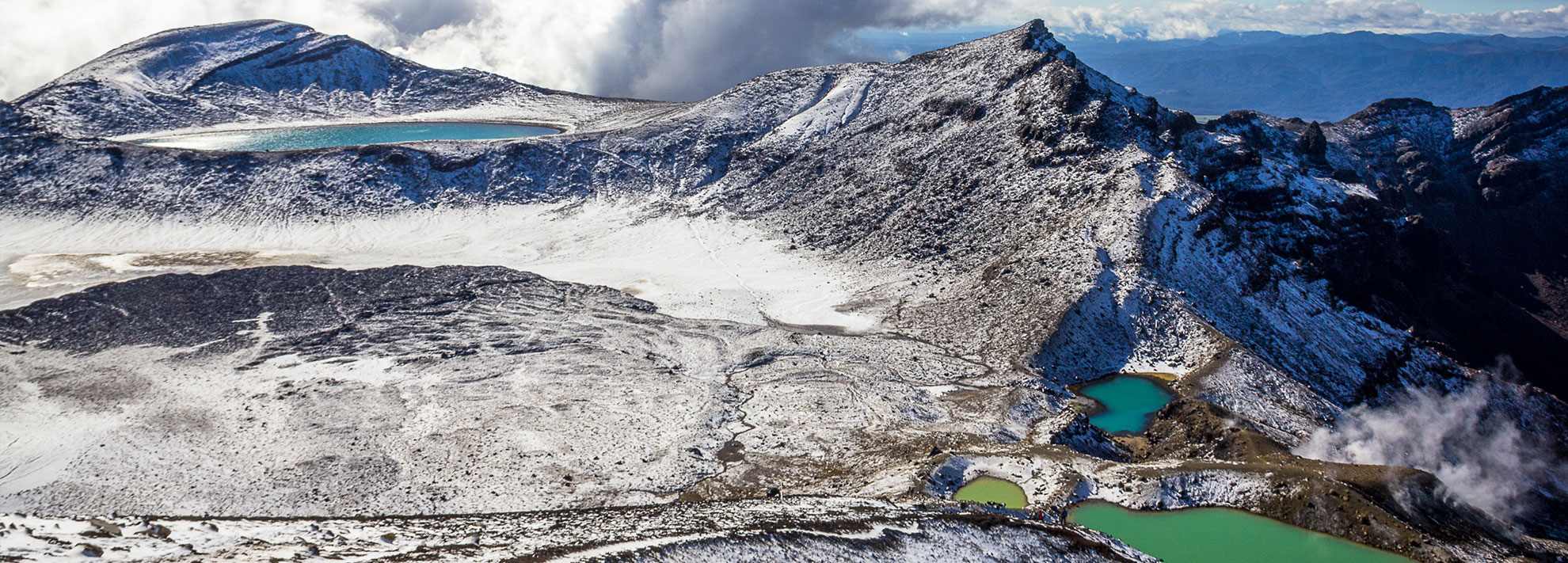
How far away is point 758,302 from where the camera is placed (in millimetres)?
63031

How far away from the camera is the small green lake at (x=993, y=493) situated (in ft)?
116

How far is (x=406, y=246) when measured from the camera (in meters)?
74.6

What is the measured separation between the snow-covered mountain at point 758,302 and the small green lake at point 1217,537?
2.25 ft

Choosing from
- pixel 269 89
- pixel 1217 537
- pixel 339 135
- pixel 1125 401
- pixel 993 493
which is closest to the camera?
pixel 1217 537

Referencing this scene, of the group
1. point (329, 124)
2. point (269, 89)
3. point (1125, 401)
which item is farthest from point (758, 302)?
point (269, 89)

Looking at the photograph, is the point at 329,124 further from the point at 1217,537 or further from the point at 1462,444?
the point at 1462,444

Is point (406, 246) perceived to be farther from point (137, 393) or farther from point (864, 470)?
point (864, 470)

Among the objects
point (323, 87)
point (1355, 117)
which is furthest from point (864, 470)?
point (1355, 117)

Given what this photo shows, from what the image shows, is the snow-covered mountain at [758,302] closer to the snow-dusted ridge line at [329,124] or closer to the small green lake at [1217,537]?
the small green lake at [1217,537]

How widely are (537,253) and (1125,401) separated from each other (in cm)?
4614

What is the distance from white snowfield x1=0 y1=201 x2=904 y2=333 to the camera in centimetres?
6322

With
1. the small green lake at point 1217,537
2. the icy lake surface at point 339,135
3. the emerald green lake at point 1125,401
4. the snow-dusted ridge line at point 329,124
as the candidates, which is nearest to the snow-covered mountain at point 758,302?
the small green lake at point 1217,537

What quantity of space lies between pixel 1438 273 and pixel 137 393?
103 meters

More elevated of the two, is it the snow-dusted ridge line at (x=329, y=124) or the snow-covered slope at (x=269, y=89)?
the snow-covered slope at (x=269, y=89)
